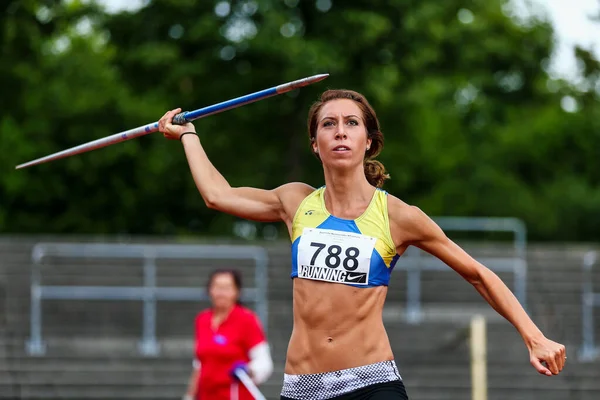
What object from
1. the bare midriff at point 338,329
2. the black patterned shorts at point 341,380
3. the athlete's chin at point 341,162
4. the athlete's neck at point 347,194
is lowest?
the black patterned shorts at point 341,380

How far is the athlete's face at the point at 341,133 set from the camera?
485 centimetres

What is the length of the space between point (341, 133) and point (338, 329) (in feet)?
2.61

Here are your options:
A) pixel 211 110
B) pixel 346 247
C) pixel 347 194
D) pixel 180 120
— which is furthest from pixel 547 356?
pixel 180 120

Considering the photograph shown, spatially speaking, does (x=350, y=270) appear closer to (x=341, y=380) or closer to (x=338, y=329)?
(x=338, y=329)

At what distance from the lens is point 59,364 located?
16266 millimetres

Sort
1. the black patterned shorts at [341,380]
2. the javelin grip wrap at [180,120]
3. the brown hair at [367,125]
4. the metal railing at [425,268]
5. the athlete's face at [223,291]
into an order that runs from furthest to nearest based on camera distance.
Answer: the metal railing at [425,268] < the athlete's face at [223,291] < the javelin grip wrap at [180,120] < the brown hair at [367,125] < the black patterned shorts at [341,380]

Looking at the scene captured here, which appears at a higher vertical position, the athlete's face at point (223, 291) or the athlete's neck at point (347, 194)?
the athlete's face at point (223, 291)

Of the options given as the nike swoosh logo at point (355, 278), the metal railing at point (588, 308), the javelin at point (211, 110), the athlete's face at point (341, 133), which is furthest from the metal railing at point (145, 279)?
the nike swoosh logo at point (355, 278)

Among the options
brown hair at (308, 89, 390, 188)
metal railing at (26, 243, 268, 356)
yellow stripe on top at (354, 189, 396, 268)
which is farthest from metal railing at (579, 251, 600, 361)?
yellow stripe on top at (354, 189, 396, 268)

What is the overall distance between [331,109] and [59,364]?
39.8 feet

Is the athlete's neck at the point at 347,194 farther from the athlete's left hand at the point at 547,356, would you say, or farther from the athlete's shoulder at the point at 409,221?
the athlete's left hand at the point at 547,356

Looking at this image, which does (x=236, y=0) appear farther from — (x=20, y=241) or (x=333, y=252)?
(x=333, y=252)

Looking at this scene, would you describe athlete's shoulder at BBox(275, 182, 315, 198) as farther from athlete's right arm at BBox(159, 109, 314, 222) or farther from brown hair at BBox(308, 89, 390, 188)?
brown hair at BBox(308, 89, 390, 188)

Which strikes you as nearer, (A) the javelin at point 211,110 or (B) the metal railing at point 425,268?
(A) the javelin at point 211,110
